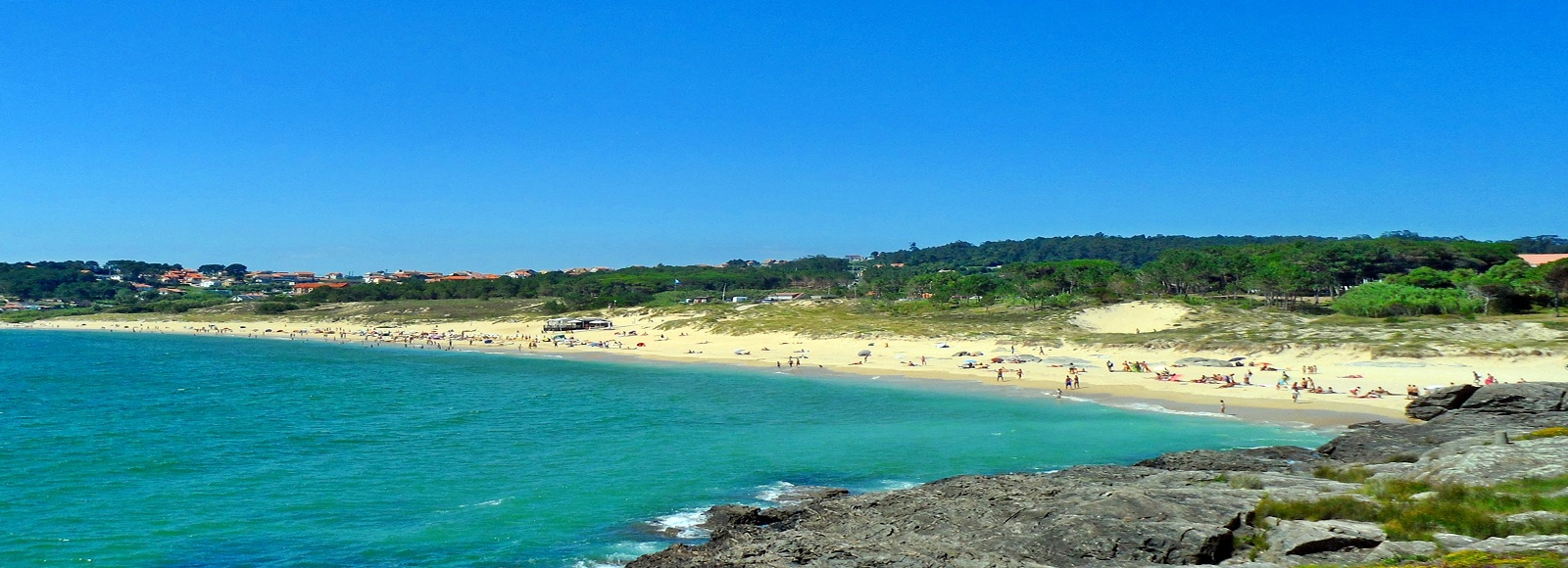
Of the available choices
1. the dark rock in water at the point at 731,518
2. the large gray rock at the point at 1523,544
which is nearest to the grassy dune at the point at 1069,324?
the large gray rock at the point at 1523,544

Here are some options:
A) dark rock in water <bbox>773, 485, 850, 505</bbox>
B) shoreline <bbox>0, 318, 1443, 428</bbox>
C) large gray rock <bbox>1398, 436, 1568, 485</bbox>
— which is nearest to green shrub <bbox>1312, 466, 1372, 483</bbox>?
large gray rock <bbox>1398, 436, 1568, 485</bbox>

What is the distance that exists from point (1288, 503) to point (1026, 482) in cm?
510

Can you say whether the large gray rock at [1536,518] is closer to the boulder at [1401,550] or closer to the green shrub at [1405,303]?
the boulder at [1401,550]

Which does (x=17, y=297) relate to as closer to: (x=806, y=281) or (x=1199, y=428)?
(x=806, y=281)

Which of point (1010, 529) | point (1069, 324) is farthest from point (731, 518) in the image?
point (1069, 324)

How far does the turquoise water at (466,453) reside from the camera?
63.3 feet

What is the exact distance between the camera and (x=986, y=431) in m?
32.1

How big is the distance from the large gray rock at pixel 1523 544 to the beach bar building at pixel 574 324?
82.9 metres

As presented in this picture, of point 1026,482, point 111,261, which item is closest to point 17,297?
point 111,261

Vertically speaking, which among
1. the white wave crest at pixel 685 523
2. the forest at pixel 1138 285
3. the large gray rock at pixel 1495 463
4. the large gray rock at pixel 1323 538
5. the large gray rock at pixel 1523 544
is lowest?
the white wave crest at pixel 685 523

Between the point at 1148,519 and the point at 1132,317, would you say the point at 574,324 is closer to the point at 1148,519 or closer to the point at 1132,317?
the point at 1132,317

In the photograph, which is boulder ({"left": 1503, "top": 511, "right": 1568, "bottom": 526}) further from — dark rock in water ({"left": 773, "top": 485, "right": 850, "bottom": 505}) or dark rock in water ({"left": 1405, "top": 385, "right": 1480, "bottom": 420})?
dark rock in water ({"left": 1405, "top": 385, "right": 1480, "bottom": 420})

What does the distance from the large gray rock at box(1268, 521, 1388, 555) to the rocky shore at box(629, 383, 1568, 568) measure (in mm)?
24

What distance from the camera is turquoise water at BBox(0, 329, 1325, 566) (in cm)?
1930
